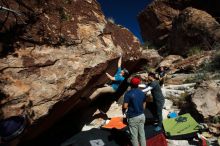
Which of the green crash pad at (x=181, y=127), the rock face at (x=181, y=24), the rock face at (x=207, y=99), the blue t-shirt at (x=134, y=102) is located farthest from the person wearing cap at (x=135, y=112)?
the rock face at (x=181, y=24)

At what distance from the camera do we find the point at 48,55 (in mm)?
5941

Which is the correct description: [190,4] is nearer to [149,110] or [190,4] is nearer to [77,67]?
[149,110]

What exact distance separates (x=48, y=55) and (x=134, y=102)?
2.14 meters

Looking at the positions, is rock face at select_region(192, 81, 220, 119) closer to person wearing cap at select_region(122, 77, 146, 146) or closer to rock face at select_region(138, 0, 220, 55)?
person wearing cap at select_region(122, 77, 146, 146)

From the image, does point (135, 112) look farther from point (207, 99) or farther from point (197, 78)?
point (197, 78)

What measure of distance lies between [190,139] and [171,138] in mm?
512

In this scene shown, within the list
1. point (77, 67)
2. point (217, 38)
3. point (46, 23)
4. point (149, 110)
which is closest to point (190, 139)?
point (149, 110)

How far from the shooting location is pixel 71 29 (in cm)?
660

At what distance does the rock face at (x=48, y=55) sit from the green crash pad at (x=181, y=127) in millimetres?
2550

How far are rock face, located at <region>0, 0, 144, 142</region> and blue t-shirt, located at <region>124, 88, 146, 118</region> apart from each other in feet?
4.27

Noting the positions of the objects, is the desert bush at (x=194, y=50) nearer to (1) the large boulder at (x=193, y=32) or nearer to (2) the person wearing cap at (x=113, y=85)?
(1) the large boulder at (x=193, y=32)

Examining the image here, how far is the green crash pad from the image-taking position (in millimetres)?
7379

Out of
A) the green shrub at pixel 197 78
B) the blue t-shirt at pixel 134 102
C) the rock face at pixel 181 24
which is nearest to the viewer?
the blue t-shirt at pixel 134 102

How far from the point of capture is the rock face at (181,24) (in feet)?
58.5
